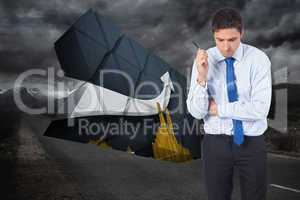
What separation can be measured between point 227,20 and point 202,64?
12.7 inches

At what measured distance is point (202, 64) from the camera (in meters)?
2.46

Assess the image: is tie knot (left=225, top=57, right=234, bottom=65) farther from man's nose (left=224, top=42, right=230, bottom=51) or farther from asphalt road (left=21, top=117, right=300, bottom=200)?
asphalt road (left=21, top=117, right=300, bottom=200)

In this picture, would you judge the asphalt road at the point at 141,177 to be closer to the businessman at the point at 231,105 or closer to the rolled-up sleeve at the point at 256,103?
the businessman at the point at 231,105

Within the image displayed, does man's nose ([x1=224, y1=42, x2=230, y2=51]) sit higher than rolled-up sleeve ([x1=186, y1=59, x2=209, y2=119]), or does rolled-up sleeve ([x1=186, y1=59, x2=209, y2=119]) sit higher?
man's nose ([x1=224, y1=42, x2=230, y2=51])

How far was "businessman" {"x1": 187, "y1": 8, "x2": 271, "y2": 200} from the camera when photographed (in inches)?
99.5

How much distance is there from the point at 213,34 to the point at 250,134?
0.69 m

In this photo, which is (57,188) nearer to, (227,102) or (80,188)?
(80,188)

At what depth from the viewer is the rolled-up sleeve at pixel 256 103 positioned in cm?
251

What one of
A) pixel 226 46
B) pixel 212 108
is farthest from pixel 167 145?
pixel 226 46

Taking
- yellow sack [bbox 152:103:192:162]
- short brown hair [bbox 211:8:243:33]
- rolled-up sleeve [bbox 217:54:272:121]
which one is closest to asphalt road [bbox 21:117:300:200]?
yellow sack [bbox 152:103:192:162]

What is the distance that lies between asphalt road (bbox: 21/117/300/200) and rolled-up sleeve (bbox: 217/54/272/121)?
5.05 metres

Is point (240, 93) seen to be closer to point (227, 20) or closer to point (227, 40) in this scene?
point (227, 40)

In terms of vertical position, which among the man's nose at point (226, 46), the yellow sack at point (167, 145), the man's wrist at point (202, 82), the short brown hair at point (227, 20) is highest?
the short brown hair at point (227, 20)

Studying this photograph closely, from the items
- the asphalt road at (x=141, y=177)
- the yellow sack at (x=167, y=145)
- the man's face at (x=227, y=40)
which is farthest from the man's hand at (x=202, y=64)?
the yellow sack at (x=167, y=145)
